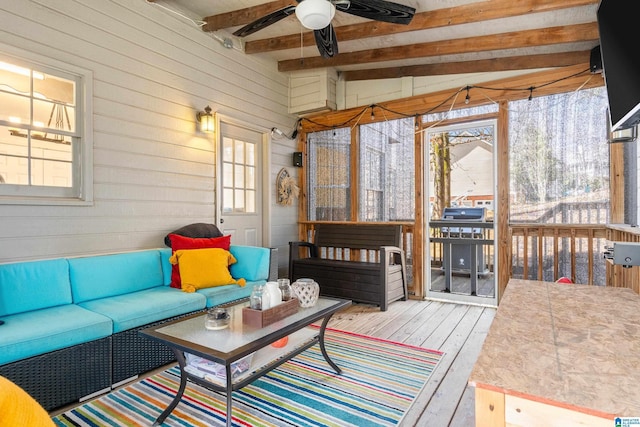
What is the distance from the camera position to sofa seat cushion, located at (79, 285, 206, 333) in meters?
2.40

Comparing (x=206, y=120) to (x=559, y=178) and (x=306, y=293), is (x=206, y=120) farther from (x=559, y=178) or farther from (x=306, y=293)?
(x=559, y=178)

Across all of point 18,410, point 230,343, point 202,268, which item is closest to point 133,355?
point 202,268

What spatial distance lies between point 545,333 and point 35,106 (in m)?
3.59

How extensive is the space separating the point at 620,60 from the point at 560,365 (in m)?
1.45

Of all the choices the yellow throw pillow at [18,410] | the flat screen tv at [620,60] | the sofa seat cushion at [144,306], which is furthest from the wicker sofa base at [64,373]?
the flat screen tv at [620,60]

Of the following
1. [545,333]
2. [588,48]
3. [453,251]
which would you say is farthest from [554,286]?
[588,48]

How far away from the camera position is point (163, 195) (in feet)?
11.9

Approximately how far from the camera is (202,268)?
3.16 m

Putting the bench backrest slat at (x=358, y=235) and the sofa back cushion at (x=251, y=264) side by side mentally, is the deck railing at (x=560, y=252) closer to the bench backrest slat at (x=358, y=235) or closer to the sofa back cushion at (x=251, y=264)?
the bench backrest slat at (x=358, y=235)

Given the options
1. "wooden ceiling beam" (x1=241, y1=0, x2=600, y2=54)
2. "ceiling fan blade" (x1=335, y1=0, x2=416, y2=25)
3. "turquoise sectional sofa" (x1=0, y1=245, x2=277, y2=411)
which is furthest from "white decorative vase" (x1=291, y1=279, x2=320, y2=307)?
"wooden ceiling beam" (x1=241, y1=0, x2=600, y2=54)

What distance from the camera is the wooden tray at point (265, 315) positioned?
2035mm

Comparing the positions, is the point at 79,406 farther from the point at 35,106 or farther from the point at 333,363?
the point at 35,106

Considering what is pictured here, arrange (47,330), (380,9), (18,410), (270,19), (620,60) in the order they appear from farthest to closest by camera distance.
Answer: (270,19)
(380,9)
(47,330)
(620,60)
(18,410)

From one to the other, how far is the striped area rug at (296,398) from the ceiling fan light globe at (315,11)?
2439mm
